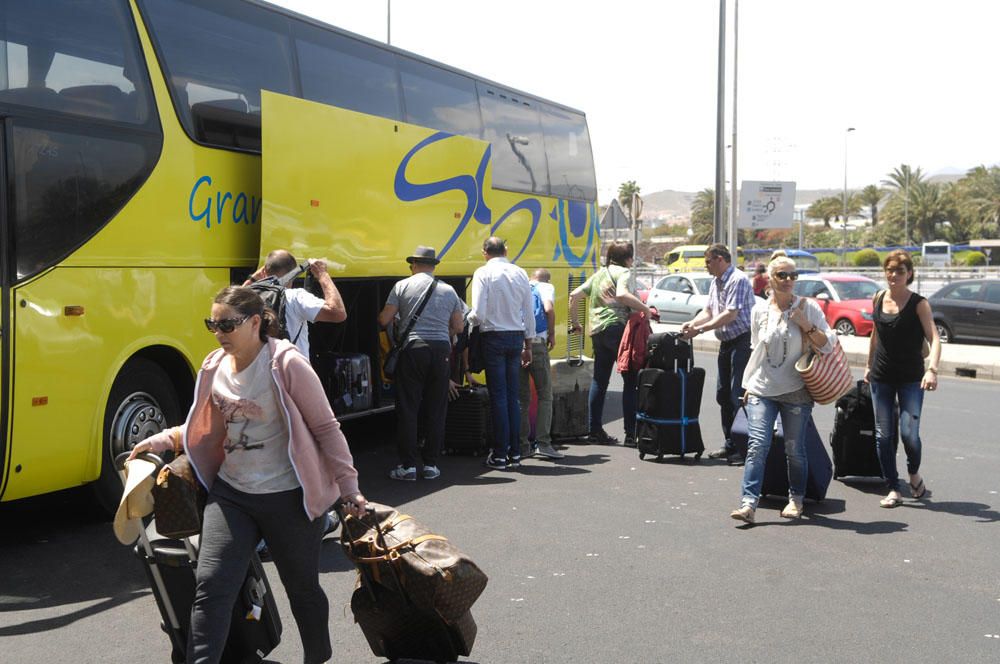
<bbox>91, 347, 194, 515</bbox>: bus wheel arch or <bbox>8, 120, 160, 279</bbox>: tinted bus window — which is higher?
<bbox>8, 120, 160, 279</bbox>: tinted bus window

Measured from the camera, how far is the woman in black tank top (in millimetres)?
7496

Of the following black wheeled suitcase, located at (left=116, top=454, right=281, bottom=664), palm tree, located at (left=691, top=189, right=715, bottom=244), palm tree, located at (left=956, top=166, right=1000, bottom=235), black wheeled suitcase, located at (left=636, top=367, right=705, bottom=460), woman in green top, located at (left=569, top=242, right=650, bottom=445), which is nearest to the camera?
black wheeled suitcase, located at (left=116, top=454, right=281, bottom=664)

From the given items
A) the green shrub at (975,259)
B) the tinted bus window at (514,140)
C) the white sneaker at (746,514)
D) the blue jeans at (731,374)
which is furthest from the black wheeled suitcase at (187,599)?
the green shrub at (975,259)

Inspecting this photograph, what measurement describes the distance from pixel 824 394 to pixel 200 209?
15.1ft

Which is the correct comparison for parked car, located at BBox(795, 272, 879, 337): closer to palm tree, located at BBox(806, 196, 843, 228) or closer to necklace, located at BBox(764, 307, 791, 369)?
necklace, located at BBox(764, 307, 791, 369)

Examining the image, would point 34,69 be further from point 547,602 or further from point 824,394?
point 824,394

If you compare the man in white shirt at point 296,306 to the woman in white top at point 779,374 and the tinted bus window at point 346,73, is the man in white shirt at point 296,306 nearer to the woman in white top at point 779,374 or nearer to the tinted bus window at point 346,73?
the tinted bus window at point 346,73

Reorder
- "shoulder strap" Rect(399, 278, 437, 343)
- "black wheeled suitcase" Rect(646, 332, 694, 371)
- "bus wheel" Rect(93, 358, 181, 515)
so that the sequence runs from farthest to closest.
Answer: "black wheeled suitcase" Rect(646, 332, 694, 371) → "shoulder strap" Rect(399, 278, 437, 343) → "bus wheel" Rect(93, 358, 181, 515)

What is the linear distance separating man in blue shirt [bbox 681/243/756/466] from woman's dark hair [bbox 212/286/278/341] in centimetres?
541

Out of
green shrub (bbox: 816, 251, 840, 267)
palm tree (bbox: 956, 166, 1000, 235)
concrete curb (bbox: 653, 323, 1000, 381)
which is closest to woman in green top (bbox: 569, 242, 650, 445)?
concrete curb (bbox: 653, 323, 1000, 381)

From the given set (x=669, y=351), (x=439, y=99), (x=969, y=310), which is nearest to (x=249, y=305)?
(x=669, y=351)

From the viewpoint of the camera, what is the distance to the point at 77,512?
7527 millimetres

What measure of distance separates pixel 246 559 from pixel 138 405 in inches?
143

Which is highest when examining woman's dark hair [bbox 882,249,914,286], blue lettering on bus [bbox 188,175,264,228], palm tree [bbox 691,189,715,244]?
palm tree [bbox 691,189,715,244]
